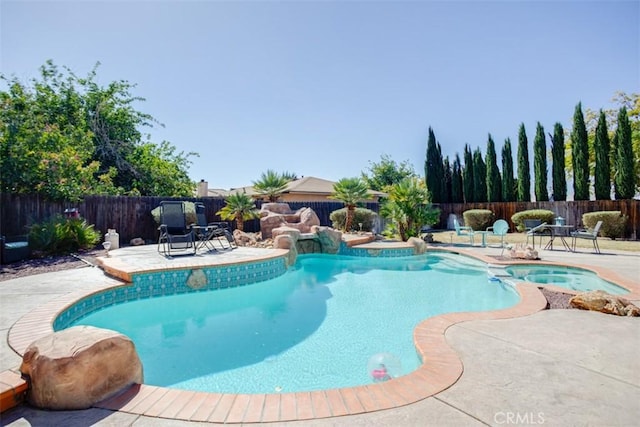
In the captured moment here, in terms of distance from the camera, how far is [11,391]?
224 cm

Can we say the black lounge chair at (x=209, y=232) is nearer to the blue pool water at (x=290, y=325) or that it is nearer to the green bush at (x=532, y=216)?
the blue pool water at (x=290, y=325)

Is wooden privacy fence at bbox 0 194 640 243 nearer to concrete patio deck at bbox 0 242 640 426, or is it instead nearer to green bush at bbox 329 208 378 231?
green bush at bbox 329 208 378 231

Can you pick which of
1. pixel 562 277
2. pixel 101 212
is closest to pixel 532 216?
pixel 562 277

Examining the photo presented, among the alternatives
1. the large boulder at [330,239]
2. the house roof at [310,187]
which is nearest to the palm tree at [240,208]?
the large boulder at [330,239]

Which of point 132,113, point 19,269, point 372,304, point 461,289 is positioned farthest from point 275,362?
point 132,113

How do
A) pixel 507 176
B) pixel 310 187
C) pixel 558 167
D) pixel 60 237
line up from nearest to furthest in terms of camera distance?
pixel 60 237, pixel 558 167, pixel 507 176, pixel 310 187

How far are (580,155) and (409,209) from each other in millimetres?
12848

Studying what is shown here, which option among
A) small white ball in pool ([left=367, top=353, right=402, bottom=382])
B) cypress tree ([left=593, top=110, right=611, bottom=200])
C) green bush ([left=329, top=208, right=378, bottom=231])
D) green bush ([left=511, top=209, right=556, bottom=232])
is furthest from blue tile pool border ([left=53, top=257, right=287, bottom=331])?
cypress tree ([left=593, top=110, right=611, bottom=200])

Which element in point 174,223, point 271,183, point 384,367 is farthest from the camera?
point 271,183

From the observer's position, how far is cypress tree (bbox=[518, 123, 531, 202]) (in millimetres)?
21438

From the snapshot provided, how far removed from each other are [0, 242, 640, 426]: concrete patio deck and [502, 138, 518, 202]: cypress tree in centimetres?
2015

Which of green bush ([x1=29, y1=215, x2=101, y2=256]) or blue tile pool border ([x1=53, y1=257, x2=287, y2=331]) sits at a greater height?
green bush ([x1=29, y1=215, x2=101, y2=256])

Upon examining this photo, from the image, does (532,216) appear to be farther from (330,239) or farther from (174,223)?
(174,223)

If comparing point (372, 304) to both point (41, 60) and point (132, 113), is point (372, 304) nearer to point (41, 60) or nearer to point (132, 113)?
point (132, 113)
